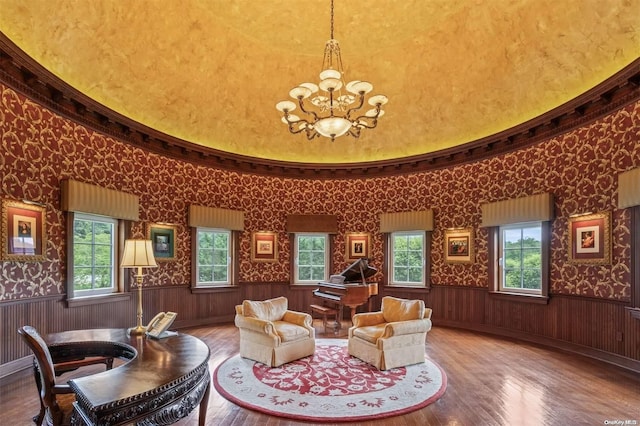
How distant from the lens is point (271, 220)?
9.04 m

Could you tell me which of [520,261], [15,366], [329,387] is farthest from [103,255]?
[520,261]

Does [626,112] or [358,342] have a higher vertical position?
[626,112]

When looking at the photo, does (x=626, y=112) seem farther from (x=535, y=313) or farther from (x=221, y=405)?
(x=221, y=405)

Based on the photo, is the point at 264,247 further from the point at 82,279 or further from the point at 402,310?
the point at 402,310

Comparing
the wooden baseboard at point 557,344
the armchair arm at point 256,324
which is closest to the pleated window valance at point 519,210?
the wooden baseboard at point 557,344

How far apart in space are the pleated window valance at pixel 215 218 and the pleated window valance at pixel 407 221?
3498 millimetres

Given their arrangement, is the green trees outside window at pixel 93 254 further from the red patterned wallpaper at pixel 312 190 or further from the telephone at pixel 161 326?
the telephone at pixel 161 326

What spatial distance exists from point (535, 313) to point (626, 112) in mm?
3643

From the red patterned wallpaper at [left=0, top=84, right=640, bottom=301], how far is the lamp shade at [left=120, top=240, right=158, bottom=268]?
2.26 metres

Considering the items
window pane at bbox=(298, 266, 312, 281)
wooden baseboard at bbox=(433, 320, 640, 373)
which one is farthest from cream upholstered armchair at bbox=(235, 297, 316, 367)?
wooden baseboard at bbox=(433, 320, 640, 373)

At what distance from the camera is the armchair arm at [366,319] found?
565 cm

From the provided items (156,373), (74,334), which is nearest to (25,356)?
(74,334)

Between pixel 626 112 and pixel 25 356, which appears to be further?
pixel 626 112

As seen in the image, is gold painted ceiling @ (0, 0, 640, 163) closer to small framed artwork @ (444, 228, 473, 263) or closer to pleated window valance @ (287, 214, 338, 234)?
pleated window valance @ (287, 214, 338, 234)
